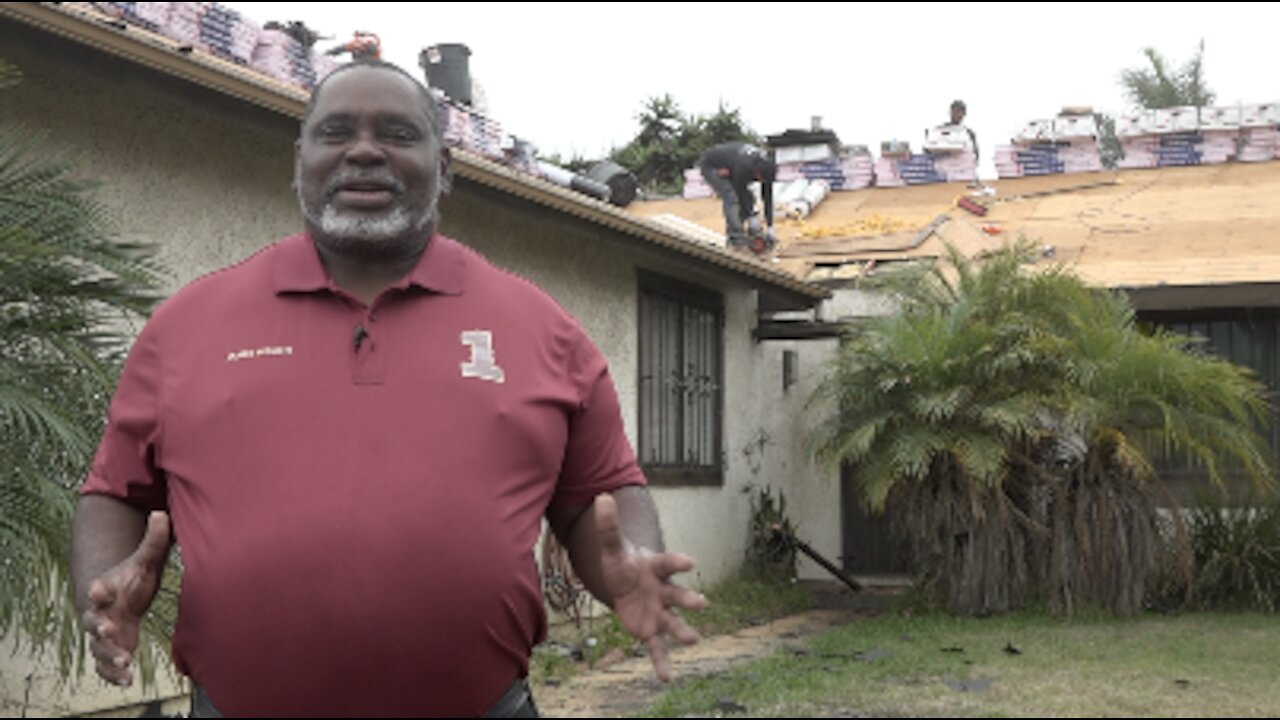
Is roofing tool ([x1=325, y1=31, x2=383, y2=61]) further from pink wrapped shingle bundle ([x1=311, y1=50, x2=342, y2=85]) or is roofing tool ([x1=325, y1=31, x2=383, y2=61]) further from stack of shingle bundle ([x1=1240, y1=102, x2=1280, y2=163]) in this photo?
stack of shingle bundle ([x1=1240, y1=102, x2=1280, y2=163])

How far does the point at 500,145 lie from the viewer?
1253 centimetres

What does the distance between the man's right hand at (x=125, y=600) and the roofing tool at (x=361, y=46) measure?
864cm

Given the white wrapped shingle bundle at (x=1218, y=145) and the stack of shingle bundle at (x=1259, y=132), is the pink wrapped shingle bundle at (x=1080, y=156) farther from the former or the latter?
the stack of shingle bundle at (x=1259, y=132)

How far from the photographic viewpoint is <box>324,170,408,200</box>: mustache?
2.58 metres

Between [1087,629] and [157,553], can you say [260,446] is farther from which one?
[1087,629]

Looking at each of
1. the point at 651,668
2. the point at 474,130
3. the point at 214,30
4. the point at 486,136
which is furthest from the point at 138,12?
the point at 651,668

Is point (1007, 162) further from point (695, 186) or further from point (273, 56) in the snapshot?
point (273, 56)

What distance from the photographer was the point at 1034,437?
38.3 ft

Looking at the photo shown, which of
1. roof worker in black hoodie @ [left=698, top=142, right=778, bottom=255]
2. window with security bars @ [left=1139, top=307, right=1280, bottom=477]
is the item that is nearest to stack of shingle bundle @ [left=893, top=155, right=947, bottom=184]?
roof worker in black hoodie @ [left=698, top=142, right=778, bottom=255]

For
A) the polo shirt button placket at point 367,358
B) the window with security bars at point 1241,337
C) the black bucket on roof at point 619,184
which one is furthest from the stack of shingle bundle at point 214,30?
the window with security bars at point 1241,337

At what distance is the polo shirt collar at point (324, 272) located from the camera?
98.0 inches

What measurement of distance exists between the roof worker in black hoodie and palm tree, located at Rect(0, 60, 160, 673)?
34.7ft

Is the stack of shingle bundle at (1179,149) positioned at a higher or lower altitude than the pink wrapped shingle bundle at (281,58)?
higher

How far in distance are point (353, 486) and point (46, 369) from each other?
114 inches
